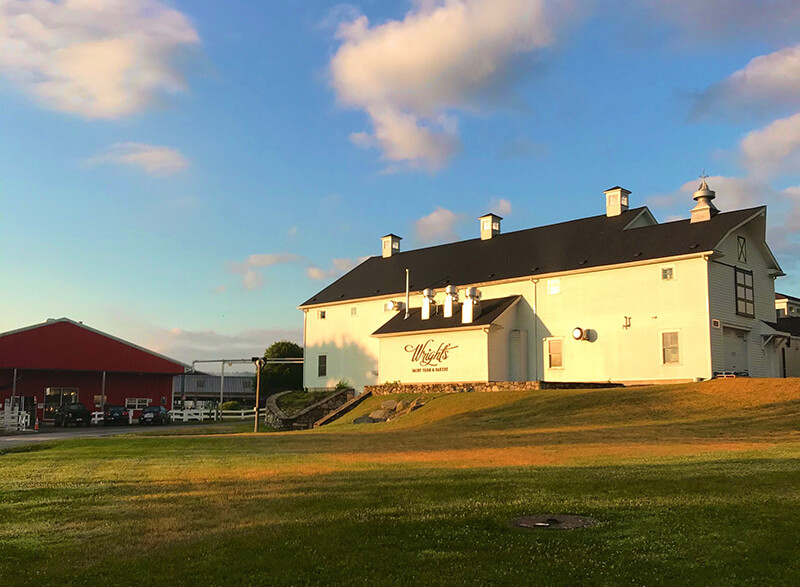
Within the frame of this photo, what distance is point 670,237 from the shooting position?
33875 mm

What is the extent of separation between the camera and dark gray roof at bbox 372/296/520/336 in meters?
36.6

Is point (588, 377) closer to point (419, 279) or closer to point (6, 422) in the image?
point (419, 279)

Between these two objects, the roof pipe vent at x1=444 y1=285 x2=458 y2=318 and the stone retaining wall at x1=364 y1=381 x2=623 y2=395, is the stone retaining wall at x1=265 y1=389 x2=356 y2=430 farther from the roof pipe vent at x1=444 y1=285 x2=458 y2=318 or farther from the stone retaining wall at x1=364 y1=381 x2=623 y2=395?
the roof pipe vent at x1=444 y1=285 x2=458 y2=318

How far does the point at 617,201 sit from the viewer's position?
38.7 m

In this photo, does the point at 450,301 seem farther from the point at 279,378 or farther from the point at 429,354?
the point at 279,378

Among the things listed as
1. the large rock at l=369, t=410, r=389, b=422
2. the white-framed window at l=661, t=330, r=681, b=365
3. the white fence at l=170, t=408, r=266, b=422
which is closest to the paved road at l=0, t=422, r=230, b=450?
the white fence at l=170, t=408, r=266, b=422

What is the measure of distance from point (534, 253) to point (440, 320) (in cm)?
628

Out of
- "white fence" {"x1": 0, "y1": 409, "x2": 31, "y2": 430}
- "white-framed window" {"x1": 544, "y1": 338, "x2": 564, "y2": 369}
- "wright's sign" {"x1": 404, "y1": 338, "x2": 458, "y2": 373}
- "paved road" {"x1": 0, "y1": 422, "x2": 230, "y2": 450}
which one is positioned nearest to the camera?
"paved road" {"x1": 0, "y1": 422, "x2": 230, "y2": 450}

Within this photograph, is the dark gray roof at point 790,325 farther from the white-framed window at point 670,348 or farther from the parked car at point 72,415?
the parked car at point 72,415

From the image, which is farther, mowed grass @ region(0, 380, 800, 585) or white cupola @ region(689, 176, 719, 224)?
white cupola @ region(689, 176, 719, 224)

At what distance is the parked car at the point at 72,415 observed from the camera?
4328 centimetres

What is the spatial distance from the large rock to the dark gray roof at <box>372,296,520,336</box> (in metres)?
6.07

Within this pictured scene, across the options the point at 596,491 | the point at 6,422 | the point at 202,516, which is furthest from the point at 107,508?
the point at 6,422

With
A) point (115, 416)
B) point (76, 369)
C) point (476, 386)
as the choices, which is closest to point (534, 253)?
point (476, 386)
